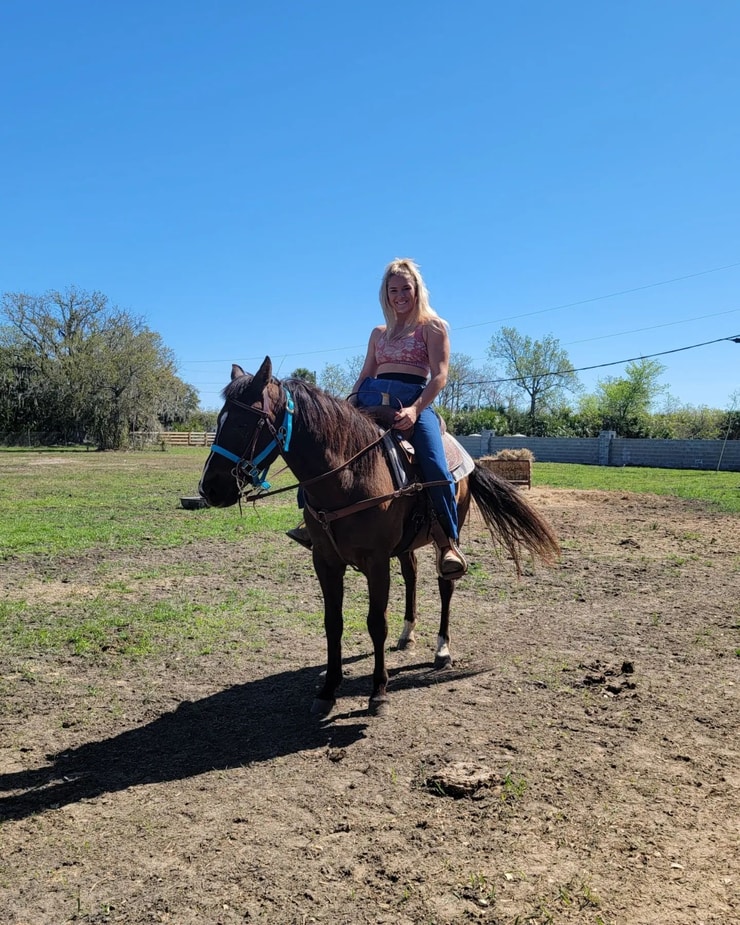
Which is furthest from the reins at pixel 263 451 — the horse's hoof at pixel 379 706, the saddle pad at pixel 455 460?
the horse's hoof at pixel 379 706

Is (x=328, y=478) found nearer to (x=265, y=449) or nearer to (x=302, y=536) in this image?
(x=265, y=449)

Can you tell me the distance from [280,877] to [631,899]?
1.37m

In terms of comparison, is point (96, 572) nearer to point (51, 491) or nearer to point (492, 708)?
point (492, 708)

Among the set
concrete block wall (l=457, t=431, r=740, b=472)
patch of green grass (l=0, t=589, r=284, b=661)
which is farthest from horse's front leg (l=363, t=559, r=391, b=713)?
concrete block wall (l=457, t=431, r=740, b=472)

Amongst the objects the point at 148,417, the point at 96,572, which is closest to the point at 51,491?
the point at 96,572

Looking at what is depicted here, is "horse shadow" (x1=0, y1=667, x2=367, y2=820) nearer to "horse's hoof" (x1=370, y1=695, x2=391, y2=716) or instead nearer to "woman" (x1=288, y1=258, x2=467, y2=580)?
"horse's hoof" (x1=370, y1=695, x2=391, y2=716)

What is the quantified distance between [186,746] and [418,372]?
9.57ft

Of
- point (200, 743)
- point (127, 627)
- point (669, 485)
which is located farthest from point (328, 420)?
point (669, 485)

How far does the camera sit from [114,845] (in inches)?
107

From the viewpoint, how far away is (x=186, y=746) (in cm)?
366

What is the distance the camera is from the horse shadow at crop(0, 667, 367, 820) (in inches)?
127

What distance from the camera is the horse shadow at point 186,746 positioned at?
3215 mm

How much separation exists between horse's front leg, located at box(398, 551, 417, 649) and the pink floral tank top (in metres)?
1.76

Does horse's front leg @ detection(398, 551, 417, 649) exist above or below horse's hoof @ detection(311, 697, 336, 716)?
above
